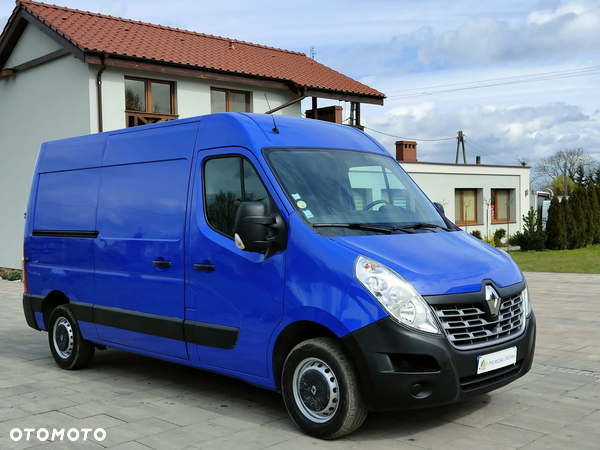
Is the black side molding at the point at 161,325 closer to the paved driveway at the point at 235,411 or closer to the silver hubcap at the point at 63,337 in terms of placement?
the silver hubcap at the point at 63,337

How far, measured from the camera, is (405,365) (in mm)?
4645

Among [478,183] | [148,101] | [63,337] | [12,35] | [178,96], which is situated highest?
[12,35]

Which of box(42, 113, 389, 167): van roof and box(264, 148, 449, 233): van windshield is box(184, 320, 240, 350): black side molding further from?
box(42, 113, 389, 167): van roof

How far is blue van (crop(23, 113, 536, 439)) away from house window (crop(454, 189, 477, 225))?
98.8 feet

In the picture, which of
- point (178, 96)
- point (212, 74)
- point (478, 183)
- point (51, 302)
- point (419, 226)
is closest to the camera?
point (419, 226)

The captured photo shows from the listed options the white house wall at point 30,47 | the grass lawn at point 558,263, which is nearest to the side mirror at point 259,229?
the white house wall at point 30,47

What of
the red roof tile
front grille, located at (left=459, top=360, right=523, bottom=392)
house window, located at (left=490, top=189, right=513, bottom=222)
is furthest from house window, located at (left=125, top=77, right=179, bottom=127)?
house window, located at (left=490, top=189, right=513, bottom=222)

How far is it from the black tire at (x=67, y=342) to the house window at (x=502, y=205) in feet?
110

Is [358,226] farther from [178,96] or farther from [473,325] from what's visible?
[178,96]

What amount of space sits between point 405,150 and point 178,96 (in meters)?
19.1

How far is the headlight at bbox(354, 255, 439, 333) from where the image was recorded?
4590 millimetres

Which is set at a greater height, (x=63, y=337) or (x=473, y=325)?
(x=473, y=325)

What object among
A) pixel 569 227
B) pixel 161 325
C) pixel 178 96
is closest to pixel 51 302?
pixel 161 325

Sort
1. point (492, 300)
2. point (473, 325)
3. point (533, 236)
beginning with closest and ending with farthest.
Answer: point (473, 325)
point (492, 300)
point (533, 236)
